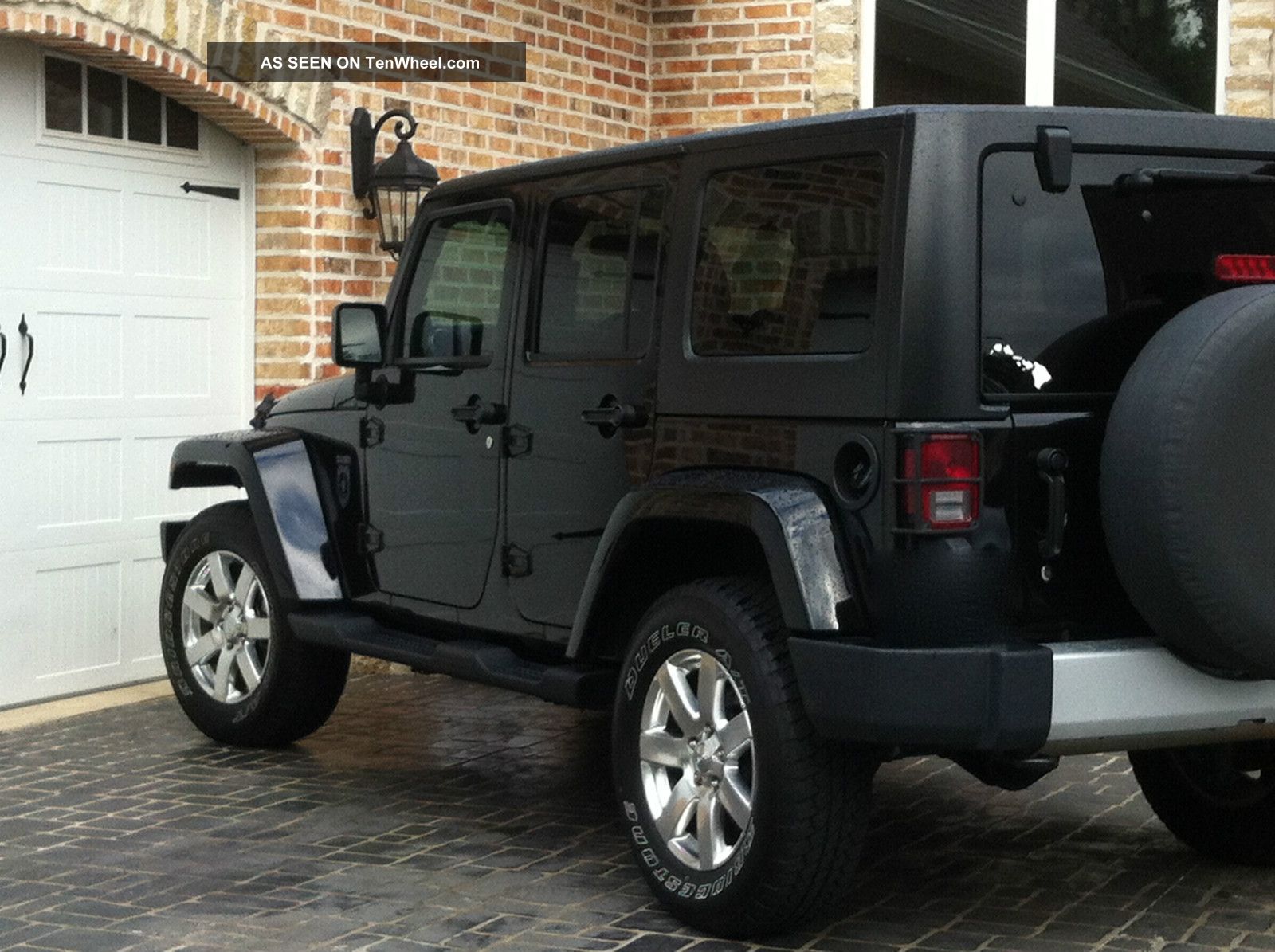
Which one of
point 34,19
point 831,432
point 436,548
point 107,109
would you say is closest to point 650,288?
point 831,432

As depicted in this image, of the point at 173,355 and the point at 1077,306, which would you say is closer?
the point at 1077,306

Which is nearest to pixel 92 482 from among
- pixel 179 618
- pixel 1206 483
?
pixel 179 618

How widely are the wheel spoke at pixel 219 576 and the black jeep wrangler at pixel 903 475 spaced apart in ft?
6.10

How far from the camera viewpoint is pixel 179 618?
7.01 m

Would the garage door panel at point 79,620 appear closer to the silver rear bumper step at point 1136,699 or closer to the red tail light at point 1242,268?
the silver rear bumper step at point 1136,699

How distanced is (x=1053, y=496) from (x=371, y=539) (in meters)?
2.67

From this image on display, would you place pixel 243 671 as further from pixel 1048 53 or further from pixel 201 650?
pixel 1048 53

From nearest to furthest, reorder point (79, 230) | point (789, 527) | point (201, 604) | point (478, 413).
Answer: point (789, 527)
point (478, 413)
point (201, 604)
point (79, 230)

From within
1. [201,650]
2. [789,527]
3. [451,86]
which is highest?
[451,86]

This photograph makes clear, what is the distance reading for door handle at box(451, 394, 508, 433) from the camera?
565cm

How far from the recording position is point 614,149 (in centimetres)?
530

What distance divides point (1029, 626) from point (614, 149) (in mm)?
1789

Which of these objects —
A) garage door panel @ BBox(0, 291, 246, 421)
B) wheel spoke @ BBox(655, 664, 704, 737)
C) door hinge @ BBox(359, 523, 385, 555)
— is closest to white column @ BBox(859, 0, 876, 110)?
garage door panel @ BBox(0, 291, 246, 421)

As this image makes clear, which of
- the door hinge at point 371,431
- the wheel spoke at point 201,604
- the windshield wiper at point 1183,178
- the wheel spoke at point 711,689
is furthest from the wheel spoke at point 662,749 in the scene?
the wheel spoke at point 201,604
